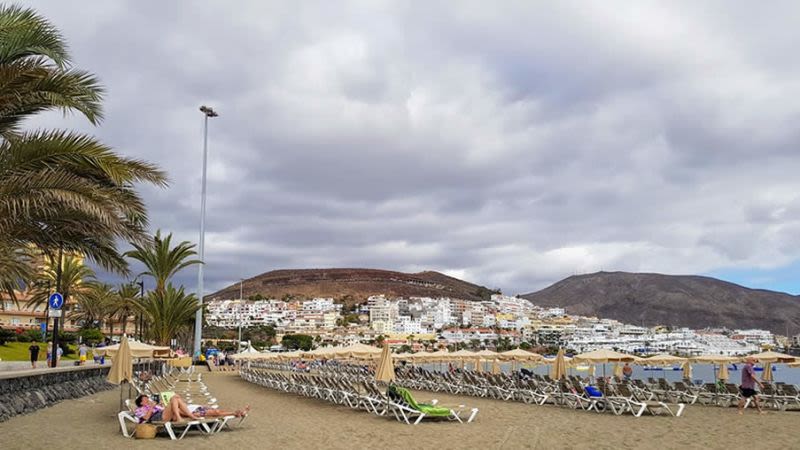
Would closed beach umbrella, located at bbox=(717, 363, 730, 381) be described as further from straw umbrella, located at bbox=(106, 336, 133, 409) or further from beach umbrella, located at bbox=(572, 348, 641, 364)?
straw umbrella, located at bbox=(106, 336, 133, 409)

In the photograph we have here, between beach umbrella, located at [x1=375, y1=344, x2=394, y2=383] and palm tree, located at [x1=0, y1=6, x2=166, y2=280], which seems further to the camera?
beach umbrella, located at [x1=375, y1=344, x2=394, y2=383]

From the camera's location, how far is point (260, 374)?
2638cm

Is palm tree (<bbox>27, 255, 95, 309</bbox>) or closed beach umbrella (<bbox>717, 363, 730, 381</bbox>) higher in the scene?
palm tree (<bbox>27, 255, 95, 309</bbox>)

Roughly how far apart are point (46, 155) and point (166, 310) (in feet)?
61.5

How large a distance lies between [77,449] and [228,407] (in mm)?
7639

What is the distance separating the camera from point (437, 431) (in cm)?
1166

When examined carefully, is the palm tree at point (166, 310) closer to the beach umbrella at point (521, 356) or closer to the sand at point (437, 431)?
the sand at point (437, 431)

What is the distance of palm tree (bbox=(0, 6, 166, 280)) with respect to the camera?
835 centimetres

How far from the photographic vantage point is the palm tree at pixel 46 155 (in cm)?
835

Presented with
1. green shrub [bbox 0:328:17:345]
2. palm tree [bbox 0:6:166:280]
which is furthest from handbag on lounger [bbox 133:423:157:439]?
green shrub [bbox 0:328:17:345]

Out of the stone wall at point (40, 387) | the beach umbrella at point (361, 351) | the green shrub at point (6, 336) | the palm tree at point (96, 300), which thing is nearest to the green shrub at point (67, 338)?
the palm tree at point (96, 300)

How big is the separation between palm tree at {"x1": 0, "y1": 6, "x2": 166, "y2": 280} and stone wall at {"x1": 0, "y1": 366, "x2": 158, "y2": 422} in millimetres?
4713

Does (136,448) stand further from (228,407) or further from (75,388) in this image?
(75,388)

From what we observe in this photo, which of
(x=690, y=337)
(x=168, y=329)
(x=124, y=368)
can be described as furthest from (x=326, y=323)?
(x=124, y=368)
